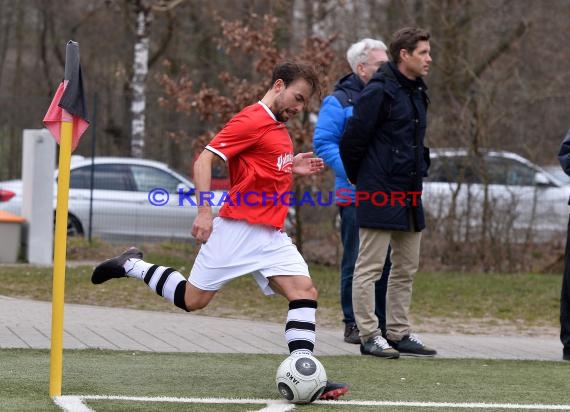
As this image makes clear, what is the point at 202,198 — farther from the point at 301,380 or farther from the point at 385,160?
the point at 385,160

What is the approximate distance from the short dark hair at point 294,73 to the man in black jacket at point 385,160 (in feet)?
5.73

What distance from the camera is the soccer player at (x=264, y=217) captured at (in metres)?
6.30

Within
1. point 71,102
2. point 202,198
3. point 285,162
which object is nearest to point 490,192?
point 285,162

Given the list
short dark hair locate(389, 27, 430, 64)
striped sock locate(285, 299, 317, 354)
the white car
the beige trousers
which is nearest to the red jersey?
striped sock locate(285, 299, 317, 354)

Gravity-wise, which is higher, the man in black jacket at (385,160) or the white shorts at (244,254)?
the man in black jacket at (385,160)

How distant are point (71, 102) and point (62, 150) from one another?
0.80 feet

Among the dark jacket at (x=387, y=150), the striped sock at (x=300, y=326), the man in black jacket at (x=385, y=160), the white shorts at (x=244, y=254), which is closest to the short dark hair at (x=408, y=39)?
the man in black jacket at (x=385, y=160)

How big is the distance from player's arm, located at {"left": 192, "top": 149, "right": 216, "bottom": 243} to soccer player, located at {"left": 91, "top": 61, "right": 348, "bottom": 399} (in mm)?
62

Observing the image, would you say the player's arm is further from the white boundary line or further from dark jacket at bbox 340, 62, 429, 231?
dark jacket at bbox 340, 62, 429, 231

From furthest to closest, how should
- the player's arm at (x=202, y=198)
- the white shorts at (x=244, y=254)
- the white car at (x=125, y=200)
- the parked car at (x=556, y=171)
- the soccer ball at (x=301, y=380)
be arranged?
the white car at (x=125, y=200) → the parked car at (x=556, y=171) → the white shorts at (x=244, y=254) → the player's arm at (x=202, y=198) → the soccer ball at (x=301, y=380)

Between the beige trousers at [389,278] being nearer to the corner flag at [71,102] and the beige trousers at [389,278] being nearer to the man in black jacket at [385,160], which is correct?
the man in black jacket at [385,160]

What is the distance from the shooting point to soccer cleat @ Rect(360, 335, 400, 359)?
824cm

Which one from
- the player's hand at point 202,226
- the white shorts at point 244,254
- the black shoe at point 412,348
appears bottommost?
the black shoe at point 412,348

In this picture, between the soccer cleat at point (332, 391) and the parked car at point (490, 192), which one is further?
the parked car at point (490, 192)
